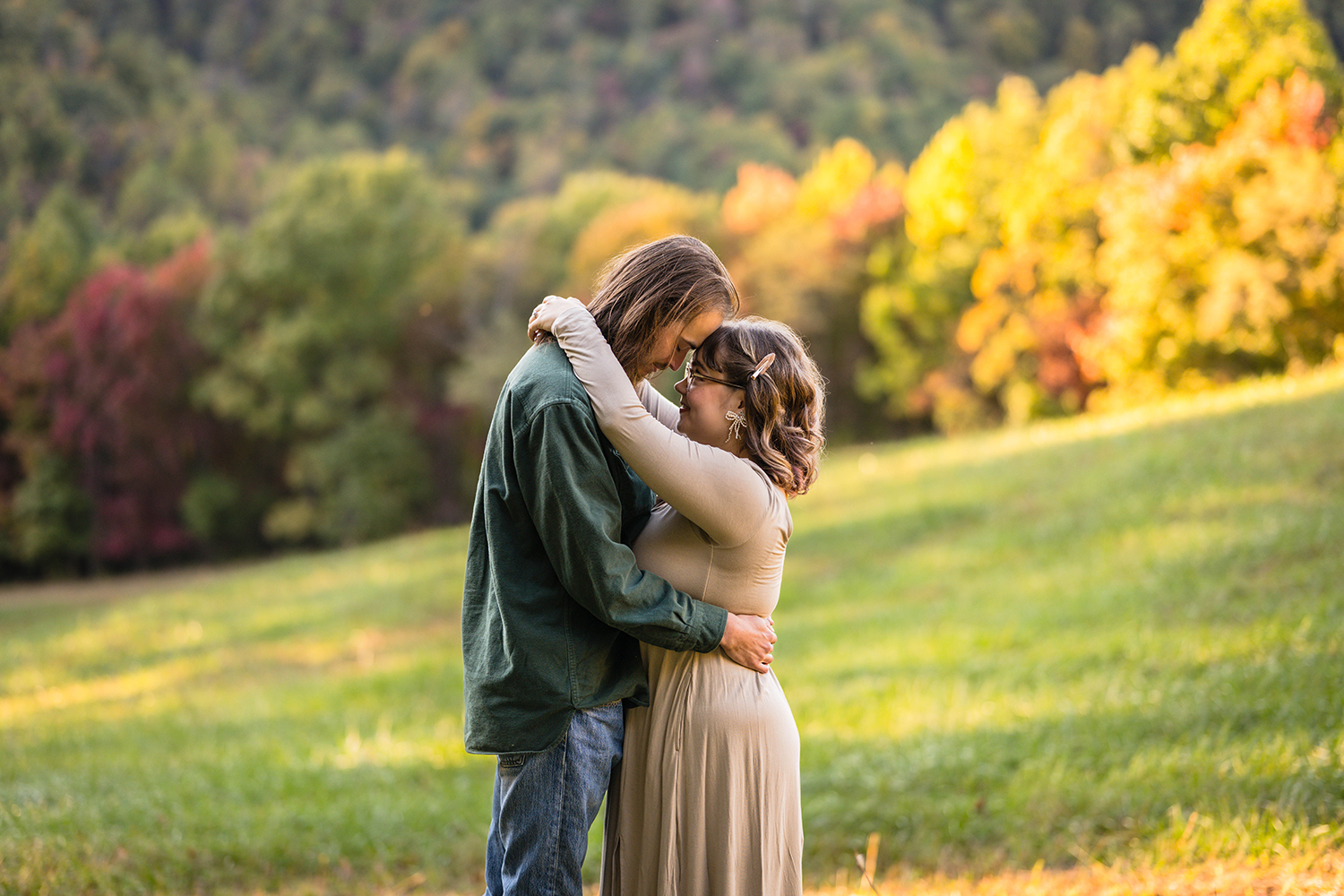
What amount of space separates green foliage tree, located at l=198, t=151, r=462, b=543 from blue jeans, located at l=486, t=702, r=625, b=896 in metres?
28.7

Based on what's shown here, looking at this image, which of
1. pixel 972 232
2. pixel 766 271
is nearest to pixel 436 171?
pixel 766 271

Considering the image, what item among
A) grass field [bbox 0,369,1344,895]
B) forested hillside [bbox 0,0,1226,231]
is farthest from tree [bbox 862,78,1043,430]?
grass field [bbox 0,369,1344,895]

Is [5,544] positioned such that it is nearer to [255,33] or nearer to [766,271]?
[766,271]

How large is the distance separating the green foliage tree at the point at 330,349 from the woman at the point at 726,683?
28.7 metres

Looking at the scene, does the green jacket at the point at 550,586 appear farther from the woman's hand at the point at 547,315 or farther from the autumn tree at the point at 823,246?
the autumn tree at the point at 823,246

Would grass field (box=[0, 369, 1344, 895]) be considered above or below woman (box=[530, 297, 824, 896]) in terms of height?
below

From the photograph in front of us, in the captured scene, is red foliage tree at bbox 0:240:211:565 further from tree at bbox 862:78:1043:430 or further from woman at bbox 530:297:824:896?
woman at bbox 530:297:824:896

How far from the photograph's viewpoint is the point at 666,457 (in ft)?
8.78

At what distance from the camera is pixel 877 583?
40.1ft

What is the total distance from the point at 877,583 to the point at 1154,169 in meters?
15.3

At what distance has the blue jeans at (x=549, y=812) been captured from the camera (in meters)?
2.76

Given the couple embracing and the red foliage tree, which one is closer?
the couple embracing

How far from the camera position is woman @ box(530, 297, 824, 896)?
9.40ft

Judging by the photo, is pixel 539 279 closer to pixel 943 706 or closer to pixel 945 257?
pixel 945 257
